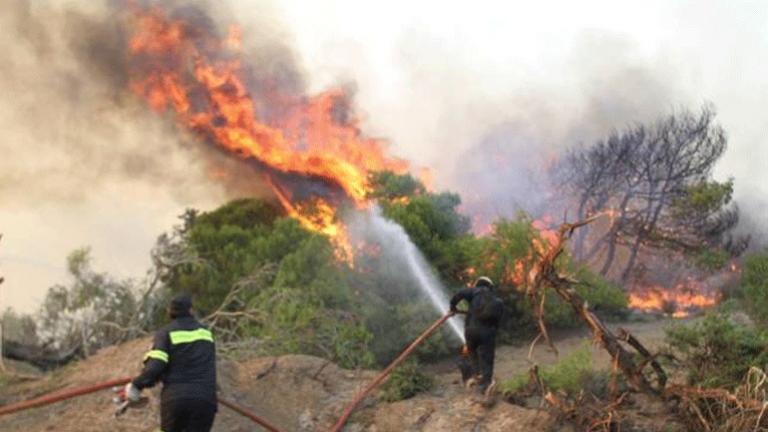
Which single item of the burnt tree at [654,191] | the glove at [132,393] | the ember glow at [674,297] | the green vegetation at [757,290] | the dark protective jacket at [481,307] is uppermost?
the burnt tree at [654,191]

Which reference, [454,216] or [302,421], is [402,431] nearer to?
[302,421]

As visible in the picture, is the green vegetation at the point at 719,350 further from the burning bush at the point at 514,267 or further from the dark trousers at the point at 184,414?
the burning bush at the point at 514,267

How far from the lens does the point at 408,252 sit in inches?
1036

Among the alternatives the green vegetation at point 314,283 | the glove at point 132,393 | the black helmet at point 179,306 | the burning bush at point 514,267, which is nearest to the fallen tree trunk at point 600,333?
the black helmet at point 179,306

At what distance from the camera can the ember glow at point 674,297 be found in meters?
36.0

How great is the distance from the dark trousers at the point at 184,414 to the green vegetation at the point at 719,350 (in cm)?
648

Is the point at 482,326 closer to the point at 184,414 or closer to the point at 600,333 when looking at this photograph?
the point at 600,333

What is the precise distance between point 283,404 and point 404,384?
1.96 m

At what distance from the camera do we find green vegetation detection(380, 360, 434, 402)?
41.1 feet

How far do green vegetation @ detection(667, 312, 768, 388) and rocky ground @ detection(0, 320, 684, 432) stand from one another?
908 millimetres

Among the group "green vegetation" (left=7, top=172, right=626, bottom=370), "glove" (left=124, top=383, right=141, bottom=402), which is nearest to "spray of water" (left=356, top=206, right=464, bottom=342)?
"green vegetation" (left=7, top=172, right=626, bottom=370)

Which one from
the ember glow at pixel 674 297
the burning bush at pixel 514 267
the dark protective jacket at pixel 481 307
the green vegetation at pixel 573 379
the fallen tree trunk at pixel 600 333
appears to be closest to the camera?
the fallen tree trunk at pixel 600 333

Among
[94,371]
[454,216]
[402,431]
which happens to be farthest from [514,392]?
[454,216]

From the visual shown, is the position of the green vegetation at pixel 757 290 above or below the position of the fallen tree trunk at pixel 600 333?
above
